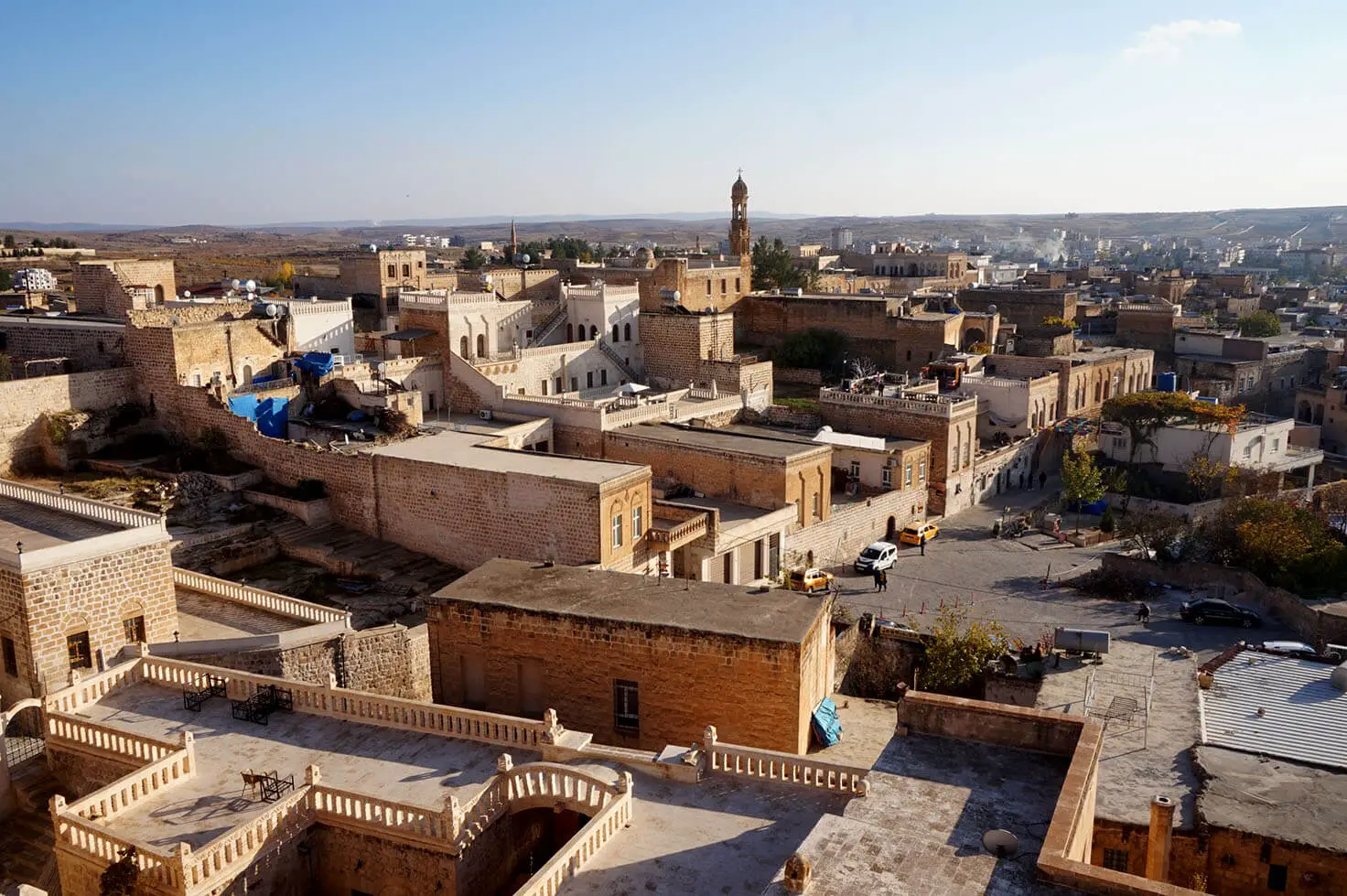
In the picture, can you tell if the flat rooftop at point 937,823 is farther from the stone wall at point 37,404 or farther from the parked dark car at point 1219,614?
the stone wall at point 37,404

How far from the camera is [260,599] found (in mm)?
20953

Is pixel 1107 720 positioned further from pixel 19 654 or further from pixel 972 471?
pixel 972 471

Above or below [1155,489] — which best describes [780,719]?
above

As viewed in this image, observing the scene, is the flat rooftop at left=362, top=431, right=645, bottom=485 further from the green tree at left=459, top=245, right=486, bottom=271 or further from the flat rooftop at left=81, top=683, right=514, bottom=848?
the green tree at left=459, top=245, right=486, bottom=271

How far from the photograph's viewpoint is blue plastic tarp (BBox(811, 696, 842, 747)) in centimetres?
1673

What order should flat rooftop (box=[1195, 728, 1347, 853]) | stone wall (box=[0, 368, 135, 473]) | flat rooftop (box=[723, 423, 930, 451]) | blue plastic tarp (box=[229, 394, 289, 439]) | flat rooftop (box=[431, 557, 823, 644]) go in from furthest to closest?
1. flat rooftop (box=[723, 423, 930, 451])
2. blue plastic tarp (box=[229, 394, 289, 439])
3. stone wall (box=[0, 368, 135, 473])
4. flat rooftop (box=[431, 557, 823, 644])
5. flat rooftop (box=[1195, 728, 1347, 853])

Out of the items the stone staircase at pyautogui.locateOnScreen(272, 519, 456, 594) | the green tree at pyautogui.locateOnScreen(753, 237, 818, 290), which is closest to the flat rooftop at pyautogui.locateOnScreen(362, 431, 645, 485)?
the stone staircase at pyautogui.locateOnScreen(272, 519, 456, 594)

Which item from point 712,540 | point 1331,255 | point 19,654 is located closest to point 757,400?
point 712,540

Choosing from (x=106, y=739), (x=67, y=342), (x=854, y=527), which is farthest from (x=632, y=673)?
(x=67, y=342)

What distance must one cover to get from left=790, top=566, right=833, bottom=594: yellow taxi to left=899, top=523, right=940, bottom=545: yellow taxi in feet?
16.8

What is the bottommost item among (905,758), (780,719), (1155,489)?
(1155,489)

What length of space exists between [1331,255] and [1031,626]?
205 metres

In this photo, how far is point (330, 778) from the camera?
13.5 m

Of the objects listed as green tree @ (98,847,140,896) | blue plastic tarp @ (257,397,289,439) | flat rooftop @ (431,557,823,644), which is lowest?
green tree @ (98,847,140,896)
